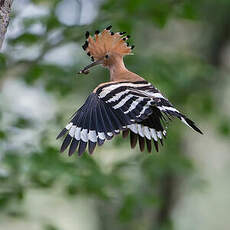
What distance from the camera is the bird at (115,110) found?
1.67 meters

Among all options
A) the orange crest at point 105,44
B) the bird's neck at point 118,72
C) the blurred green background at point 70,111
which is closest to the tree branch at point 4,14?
the orange crest at point 105,44

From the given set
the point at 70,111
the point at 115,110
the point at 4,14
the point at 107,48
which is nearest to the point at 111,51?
the point at 107,48

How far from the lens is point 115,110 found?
177 centimetres

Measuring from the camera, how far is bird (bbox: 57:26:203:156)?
5.49ft

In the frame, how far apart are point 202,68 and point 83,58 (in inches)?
57.7

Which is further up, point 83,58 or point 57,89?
point 83,58

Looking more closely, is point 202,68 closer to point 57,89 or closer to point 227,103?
point 57,89

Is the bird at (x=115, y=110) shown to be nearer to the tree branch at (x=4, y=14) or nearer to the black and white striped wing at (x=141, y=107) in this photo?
the black and white striped wing at (x=141, y=107)

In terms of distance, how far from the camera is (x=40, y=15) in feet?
11.3

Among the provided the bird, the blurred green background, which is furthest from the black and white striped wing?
the blurred green background

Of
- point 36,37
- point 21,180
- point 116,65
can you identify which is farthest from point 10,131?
point 116,65

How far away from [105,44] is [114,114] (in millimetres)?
301

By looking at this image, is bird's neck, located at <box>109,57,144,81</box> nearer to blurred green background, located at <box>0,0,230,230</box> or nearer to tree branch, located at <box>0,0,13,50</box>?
tree branch, located at <box>0,0,13,50</box>

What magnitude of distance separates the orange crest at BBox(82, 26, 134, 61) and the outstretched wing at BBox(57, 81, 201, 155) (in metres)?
0.18
